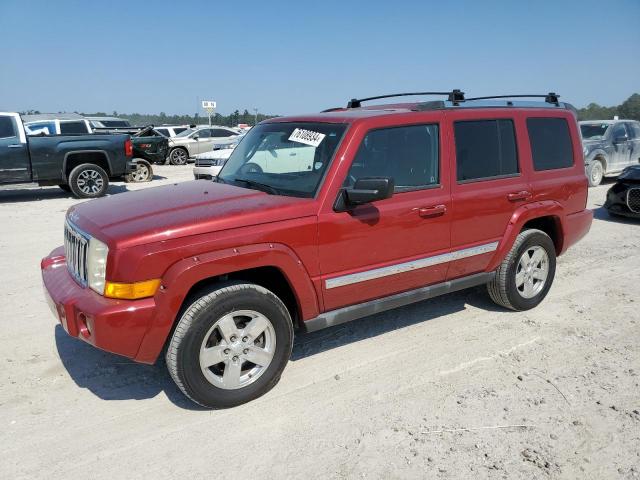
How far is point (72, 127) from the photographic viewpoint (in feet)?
46.1

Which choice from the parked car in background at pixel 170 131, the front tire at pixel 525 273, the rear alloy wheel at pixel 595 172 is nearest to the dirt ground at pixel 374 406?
the front tire at pixel 525 273

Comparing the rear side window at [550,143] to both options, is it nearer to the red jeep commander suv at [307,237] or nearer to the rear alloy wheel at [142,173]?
the red jeep commander suv at [307,237]

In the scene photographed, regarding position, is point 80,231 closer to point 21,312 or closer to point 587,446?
point 21,312

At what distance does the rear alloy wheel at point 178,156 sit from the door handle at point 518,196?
17.9 metres

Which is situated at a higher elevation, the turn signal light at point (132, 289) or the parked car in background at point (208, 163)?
the turn signal light at point (132, 289)

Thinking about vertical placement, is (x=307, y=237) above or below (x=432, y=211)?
below

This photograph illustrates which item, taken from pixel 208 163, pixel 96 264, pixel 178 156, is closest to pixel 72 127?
pixel 208 163

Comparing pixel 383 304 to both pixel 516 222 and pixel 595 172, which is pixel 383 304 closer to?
pixel 516 222

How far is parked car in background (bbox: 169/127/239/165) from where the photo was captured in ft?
67.7

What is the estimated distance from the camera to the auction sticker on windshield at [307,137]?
3764mm

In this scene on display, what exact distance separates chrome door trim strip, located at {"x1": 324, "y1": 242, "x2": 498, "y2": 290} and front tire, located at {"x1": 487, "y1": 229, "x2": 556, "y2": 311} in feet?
1.02

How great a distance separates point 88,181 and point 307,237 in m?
9.97

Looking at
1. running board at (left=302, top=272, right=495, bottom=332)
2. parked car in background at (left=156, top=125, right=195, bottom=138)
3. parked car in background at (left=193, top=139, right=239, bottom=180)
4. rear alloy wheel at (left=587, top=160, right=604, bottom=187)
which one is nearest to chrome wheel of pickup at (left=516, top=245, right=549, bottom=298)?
running board at (left=302, top=272, right=495, bottom=332)

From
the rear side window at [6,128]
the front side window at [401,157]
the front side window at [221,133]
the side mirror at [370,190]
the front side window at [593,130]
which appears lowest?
the front side window at [221,133]
